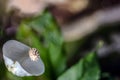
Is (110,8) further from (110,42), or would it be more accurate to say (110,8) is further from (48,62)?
(48,62)

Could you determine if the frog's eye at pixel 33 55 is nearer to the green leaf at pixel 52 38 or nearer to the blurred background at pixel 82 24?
the green leaf at pixel 52 38

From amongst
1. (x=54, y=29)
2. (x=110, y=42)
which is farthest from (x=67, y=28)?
(x=54, y=29)

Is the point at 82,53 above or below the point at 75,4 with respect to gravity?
below

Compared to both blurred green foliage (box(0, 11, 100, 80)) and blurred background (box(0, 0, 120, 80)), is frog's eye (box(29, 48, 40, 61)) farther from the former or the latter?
blurred background (box(0, 0, 120, 80))

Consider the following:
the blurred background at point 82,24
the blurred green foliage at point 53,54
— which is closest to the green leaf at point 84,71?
the blurred green foliage at point 53,54

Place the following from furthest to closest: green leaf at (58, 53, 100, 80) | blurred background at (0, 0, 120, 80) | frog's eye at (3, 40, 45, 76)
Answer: blurred background at (0, 0, 120, 80), green leaf at (58, 53, 100, 80), frog's eye at (3, 40, 45, 76)

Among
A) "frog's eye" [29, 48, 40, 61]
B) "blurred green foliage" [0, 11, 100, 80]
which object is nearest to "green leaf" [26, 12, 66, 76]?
"blurred green foliage" [0, 11, 100, 80]
